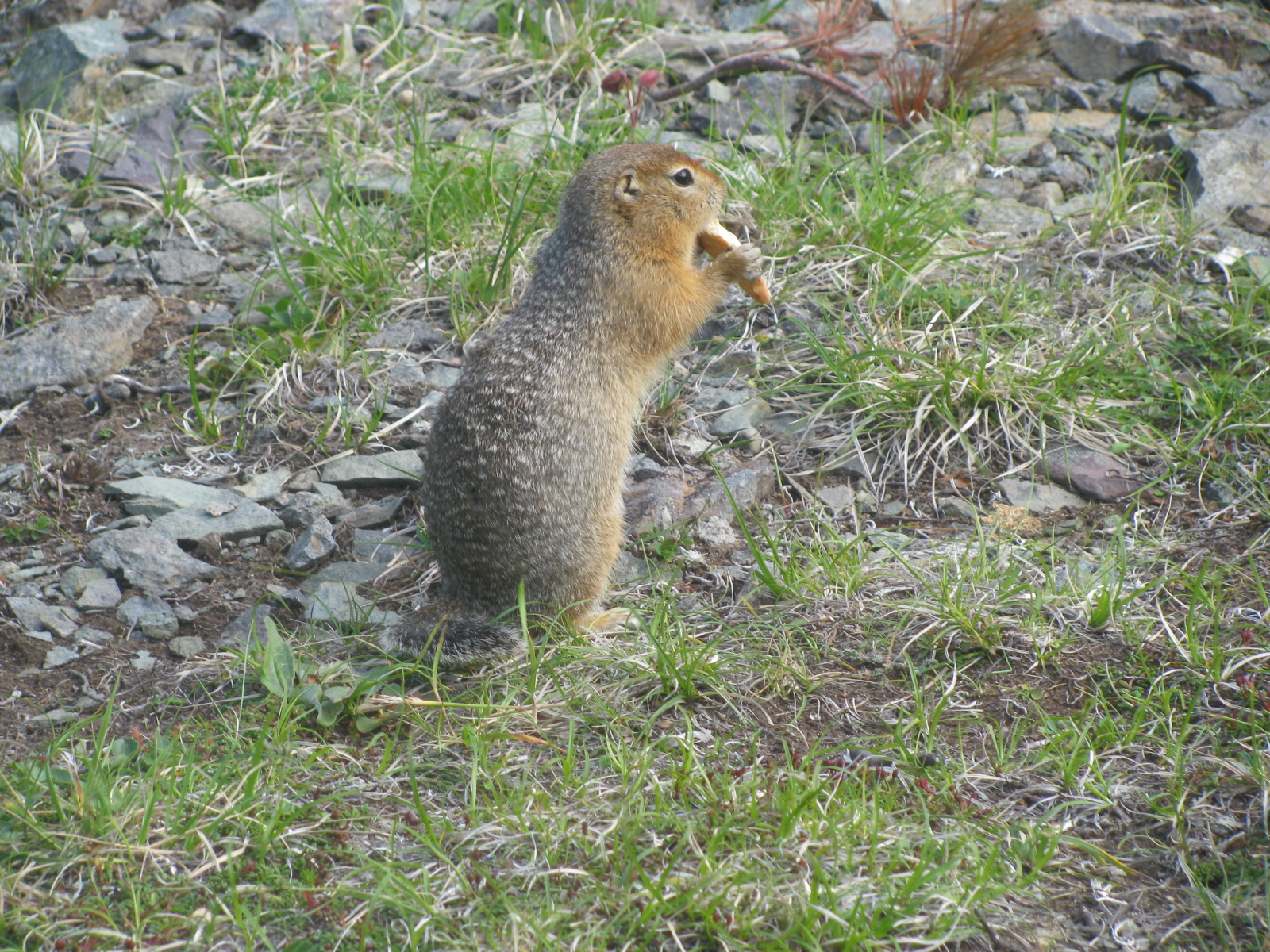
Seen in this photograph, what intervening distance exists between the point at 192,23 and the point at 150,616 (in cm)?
569

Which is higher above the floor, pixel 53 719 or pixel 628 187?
pixel 628 187

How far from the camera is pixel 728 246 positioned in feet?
16.4

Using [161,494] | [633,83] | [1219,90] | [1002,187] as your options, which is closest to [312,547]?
[161,494]

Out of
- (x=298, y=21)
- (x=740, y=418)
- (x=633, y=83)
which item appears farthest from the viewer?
(x=298, y=21)

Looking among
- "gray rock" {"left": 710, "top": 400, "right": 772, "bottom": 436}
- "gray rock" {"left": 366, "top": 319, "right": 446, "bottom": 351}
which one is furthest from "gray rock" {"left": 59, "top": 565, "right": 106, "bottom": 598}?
"gray rock" {"left": 710, "top": 400, "right": 772, "bottom": 436}

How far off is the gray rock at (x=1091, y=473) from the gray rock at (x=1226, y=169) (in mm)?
1967

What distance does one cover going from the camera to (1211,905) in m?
2.81

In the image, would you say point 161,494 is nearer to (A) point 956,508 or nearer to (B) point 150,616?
(B) point 150,616

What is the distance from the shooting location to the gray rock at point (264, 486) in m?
5.04

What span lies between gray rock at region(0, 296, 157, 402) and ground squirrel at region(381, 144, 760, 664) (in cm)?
250

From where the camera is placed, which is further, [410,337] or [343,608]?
[410,337]

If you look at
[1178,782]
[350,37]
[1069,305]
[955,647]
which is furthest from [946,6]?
[1178,782]

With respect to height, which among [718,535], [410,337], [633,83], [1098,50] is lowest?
[718,535]

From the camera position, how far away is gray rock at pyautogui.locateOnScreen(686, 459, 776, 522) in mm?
4773
